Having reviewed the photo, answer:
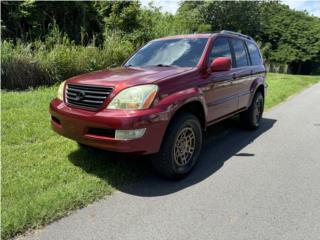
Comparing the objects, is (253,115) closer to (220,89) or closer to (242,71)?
(242,71)

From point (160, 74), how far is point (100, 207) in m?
1.79

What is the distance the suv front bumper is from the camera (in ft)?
12.0

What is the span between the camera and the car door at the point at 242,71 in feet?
19.6

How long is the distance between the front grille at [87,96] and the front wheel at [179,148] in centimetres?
89

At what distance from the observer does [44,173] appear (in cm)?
409

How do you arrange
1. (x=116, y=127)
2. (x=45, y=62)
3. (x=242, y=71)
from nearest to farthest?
(x=116, y=127) < (x=242, y=71) < (x=45, y=62)

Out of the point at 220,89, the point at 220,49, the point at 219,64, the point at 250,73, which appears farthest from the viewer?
the point at 250,73

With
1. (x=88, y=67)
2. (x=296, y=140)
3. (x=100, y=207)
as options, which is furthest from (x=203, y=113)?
(x=88, y=67)

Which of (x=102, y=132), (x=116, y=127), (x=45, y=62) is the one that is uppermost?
(x=45, y=62)

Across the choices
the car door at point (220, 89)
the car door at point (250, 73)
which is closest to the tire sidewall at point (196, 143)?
the car door at point (220, 89)

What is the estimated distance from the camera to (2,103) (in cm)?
680

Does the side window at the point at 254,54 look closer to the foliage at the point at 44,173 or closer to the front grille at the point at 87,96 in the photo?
the foliage at the point at 44,173

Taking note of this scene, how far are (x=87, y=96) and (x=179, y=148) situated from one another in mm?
1350

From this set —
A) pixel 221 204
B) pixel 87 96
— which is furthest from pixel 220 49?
pixel 221 204
